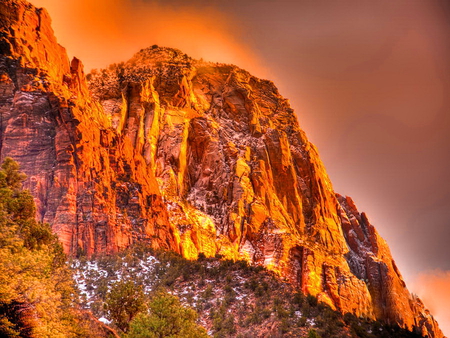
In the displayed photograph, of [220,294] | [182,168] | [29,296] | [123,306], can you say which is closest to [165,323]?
[123,306]

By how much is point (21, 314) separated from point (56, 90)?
65.8 m

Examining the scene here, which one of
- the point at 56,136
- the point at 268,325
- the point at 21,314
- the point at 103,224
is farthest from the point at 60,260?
the point at 56,136

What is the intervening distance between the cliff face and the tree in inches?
1435

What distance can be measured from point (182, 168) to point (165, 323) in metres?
76.6

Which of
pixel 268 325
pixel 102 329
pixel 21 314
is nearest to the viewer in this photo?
pixel 21 314

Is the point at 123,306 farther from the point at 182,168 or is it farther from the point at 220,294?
the point at 182,168

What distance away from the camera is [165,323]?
39312mm

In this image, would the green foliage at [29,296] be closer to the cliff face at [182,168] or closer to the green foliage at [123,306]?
the green foliage at [123,306]

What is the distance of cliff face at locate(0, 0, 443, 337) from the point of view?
260ft

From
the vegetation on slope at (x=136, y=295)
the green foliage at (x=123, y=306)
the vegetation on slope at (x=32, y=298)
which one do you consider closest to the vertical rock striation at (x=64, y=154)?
the vegetation on slope at (x=136, y=295)

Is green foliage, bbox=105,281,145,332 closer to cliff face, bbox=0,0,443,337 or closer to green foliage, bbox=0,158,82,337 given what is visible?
green foliage, bbox=0,158,82,337

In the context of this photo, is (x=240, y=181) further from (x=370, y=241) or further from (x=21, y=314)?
(x=21, y=314)

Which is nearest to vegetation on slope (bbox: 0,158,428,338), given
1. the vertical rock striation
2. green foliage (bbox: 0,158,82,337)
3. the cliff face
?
green foliage (bbox: 0,158,82,337)

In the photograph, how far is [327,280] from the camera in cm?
10612
